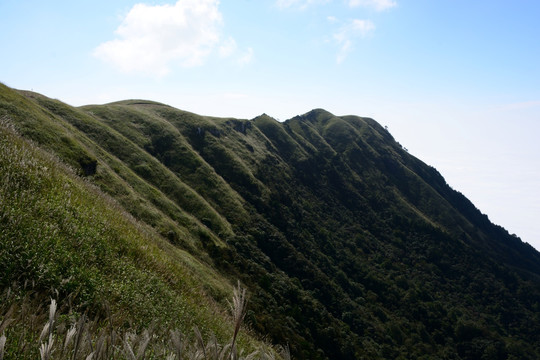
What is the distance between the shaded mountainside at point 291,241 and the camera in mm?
56156

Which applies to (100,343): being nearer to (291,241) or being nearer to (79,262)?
(79,262)

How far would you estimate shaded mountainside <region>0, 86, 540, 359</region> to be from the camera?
5616 centimetres

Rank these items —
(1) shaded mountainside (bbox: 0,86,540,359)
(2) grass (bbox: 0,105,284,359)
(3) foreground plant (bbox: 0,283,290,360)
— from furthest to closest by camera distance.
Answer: (1) shaded mountainside (bbox: 0,86,540,359) < (2) grass (bbox: 0,105,284,359) < (3) foreground plant (bbox: 0,283,290,360)

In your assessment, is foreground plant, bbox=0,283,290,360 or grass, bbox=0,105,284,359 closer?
foreground plant, bbox=0,283,290,360

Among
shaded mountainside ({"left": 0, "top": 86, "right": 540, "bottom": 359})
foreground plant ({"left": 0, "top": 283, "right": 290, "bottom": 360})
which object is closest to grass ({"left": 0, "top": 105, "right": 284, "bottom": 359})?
foreground plant ({"left": 0, "top": 283, "right": 290, "bottom": 360})

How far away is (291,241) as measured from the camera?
125 metres

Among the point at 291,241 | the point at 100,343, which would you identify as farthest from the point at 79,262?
the point at 291,241

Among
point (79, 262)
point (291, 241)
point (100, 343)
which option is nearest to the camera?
point (100, 343)

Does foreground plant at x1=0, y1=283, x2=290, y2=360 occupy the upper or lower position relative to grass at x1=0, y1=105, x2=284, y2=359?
upper

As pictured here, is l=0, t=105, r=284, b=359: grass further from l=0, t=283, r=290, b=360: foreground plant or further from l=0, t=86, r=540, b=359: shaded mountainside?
l=0, t=86, r=540, b=359: shaded mountainside

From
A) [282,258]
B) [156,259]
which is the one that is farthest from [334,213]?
[156,259]

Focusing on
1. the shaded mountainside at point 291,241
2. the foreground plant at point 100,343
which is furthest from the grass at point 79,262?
the shaded mountainside at point 291,241

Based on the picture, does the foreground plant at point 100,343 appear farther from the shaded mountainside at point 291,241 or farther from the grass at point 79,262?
the shaded mountainside at point 291,241

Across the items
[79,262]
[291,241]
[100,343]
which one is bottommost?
[291,241]
